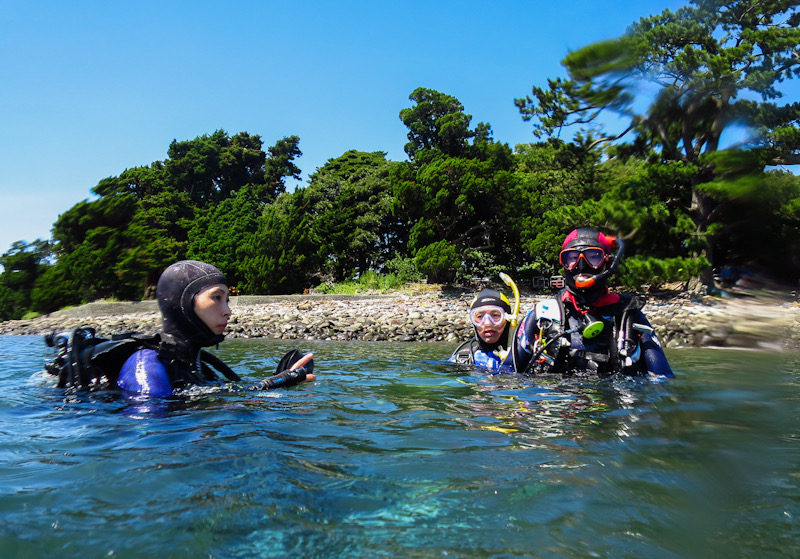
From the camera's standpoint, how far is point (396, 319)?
15.0 m

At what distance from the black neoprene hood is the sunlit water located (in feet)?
1.58

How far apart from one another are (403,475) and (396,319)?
12.7 m

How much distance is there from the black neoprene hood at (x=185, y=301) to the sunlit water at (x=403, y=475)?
48 cm

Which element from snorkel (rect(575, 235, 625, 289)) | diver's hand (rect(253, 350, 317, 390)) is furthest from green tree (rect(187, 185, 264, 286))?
snorkel (rect(575, 235, 625, 289))

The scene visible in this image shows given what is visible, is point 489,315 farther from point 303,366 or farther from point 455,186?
point 455,186

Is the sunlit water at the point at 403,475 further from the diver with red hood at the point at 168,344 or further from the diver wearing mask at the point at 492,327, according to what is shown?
the diver wearing mask at the point at 492,327

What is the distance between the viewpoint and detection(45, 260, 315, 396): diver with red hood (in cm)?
367

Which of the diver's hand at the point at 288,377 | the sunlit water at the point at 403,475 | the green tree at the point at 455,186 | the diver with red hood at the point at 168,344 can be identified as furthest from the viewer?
the green tree at the point at 455,186

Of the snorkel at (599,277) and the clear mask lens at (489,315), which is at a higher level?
the snorkel at (599,277)

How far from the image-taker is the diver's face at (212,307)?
3.82 m

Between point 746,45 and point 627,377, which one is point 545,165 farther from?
point 627,377

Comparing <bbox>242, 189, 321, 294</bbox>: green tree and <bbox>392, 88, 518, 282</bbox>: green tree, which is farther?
<bbox>242, 189, 321, 294</bbox>: green tree

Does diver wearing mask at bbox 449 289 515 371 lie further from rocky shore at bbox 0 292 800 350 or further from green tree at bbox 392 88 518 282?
green tree at bbox 392 88 518 282


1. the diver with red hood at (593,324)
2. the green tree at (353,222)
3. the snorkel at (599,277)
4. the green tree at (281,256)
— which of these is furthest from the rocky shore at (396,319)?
the green tree at (353,222)
